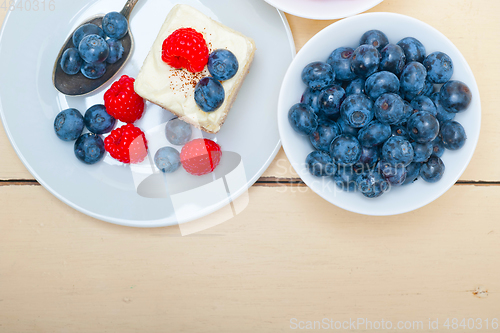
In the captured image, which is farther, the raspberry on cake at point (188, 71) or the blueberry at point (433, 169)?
the raspberry on cake at point (188, 71)

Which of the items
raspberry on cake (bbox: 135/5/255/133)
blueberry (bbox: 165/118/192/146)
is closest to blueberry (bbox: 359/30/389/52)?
raspberry on cake (bbox: 135/5/255/133)

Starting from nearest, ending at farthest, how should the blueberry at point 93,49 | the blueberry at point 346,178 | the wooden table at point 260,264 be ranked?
the blueberry at point 346,178, the blueberry at point 93,49, the wooden table at point 260,264

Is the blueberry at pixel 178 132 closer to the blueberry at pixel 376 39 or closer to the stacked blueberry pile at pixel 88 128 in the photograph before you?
the stacked blueberry pile at pixel 88 128

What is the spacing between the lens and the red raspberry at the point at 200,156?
101cm

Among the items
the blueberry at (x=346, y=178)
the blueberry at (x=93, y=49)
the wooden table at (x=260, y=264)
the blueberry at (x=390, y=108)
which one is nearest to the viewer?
the blueberry at (x=390, y=108)

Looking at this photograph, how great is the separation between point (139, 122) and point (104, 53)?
23 centimetres

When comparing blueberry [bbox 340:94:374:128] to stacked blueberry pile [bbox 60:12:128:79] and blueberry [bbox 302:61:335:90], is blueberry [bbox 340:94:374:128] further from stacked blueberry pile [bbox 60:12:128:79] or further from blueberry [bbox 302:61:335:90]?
stacked blueberry pile [bbox 60:12:128:79]

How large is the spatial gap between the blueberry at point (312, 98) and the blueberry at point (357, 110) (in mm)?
80

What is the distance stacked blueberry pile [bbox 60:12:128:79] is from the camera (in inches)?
40.7

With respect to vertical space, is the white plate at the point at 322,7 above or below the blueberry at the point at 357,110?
above

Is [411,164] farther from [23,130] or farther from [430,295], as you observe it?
[23,130]

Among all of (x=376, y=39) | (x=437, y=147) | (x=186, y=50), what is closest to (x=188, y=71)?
(x=186, y=50)

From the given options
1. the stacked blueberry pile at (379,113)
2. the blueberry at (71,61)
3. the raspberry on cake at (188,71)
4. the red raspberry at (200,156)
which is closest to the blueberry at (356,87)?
the stacked blueberry pile at (379,113)

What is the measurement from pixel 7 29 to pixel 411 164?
4.19 ft
